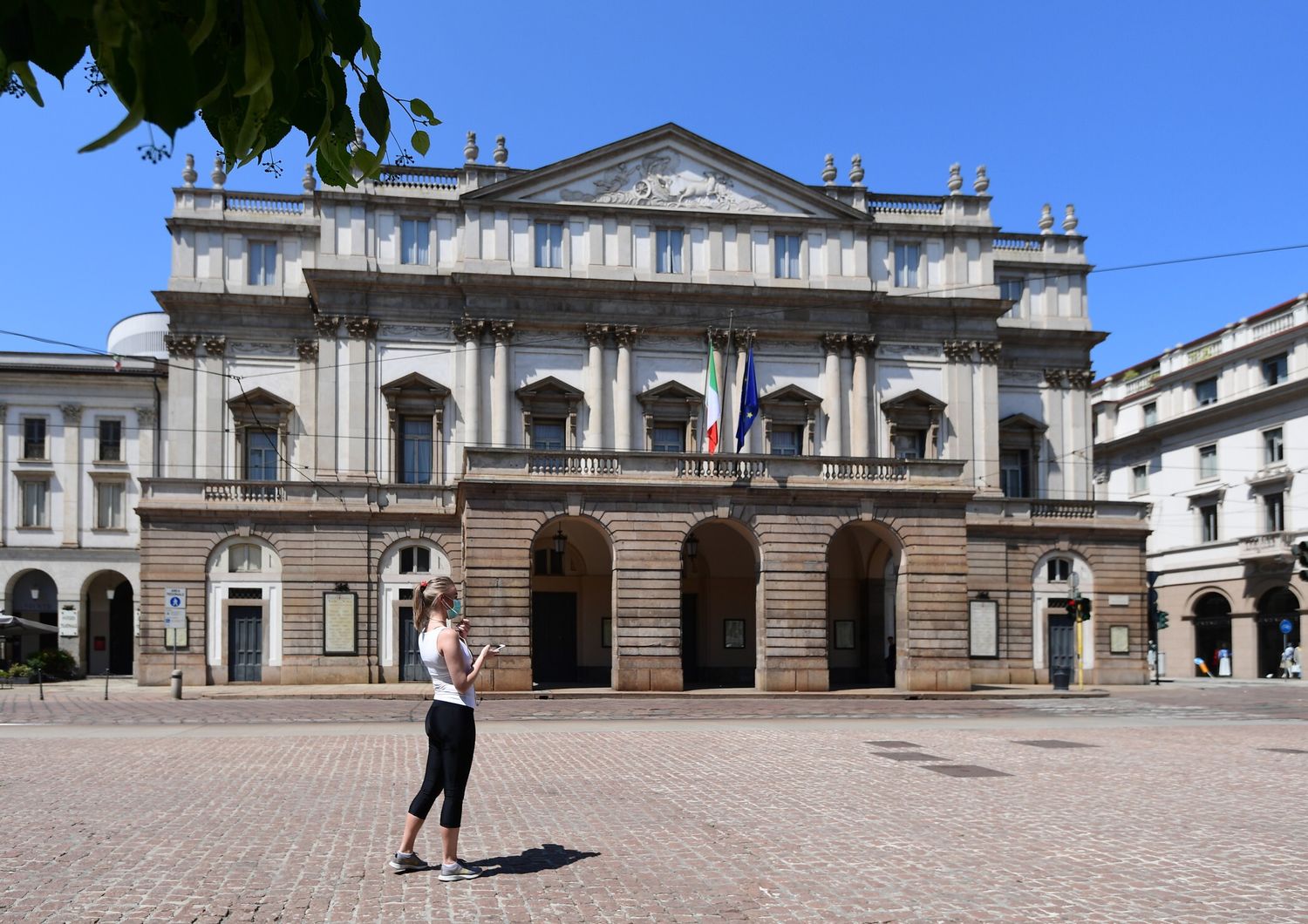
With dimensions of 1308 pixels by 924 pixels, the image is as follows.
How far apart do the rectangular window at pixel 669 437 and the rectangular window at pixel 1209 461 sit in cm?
2694

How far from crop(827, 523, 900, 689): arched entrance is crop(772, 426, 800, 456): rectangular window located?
3471mm

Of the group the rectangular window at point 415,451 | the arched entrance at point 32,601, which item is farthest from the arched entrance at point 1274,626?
the arched entrance at point 32,601

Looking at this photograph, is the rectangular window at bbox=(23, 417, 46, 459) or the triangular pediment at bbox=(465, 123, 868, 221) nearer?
the triangular pediment at bbox=(465, 123, 868, 221)

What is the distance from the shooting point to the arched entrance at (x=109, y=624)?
55375mm

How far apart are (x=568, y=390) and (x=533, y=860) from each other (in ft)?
111

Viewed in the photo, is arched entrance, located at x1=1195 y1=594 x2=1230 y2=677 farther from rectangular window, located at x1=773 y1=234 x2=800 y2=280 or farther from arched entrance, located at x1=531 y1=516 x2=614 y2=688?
arched entrance, located at x1=531 y1=516 x2=614 y2=688

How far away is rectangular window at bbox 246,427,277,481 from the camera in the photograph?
43.6 m

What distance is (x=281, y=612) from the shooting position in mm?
41469

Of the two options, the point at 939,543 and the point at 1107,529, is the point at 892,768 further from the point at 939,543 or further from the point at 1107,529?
the point at 1107,529

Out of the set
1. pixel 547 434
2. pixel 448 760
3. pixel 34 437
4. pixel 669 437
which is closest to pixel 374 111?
pixel 448 760

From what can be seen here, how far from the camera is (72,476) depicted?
176 feet

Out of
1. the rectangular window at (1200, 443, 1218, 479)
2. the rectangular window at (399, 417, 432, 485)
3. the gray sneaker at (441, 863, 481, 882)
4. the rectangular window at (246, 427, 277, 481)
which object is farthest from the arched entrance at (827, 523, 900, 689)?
the gray sneaker at (441, 863, 481, 882)

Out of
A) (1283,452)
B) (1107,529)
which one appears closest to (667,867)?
(1107,529)

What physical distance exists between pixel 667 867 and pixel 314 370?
37.0 meters
